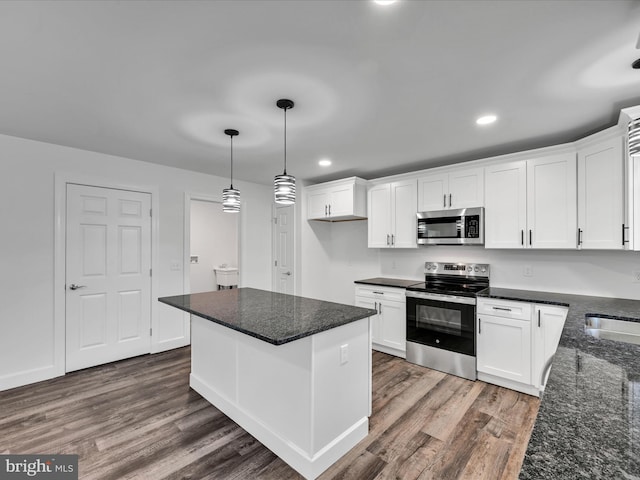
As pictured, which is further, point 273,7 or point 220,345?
point 220,345

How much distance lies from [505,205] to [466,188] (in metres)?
0.45

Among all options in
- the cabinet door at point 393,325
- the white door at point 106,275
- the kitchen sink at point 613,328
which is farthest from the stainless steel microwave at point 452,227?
the white door at point 106,275

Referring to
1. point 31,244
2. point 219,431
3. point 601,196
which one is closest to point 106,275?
point 31,244

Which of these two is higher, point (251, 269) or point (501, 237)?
point (501, 237)

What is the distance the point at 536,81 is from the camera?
1994 mm

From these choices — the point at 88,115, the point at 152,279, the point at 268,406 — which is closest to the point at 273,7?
the point at 88,115

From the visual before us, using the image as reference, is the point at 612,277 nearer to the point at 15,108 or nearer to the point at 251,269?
the point at 251,269

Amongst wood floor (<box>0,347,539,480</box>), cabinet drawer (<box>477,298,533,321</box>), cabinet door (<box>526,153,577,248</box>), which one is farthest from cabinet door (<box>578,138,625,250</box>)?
wood floor (<box>0,347,539,480</box>)

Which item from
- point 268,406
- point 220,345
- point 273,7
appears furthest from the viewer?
point 220,345

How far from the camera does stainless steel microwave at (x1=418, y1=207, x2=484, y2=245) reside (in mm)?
3449

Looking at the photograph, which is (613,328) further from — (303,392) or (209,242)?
(209,242)

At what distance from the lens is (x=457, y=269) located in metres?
3.85

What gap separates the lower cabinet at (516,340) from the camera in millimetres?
2809

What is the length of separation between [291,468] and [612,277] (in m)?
3.27
